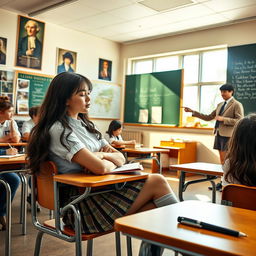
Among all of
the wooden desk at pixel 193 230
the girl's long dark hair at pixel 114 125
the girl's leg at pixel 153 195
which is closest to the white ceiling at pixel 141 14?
the girl's long dark hair at pixel 114 125

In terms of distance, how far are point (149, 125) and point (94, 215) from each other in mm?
5995

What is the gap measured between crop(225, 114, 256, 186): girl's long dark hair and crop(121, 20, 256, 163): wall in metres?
4.93

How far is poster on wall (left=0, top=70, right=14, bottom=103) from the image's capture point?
6047mm

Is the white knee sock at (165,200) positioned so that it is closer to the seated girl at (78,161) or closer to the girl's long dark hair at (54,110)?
the seated girl at (78,161)

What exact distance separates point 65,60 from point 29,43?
0.89 meters

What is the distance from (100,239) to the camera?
2607 millimetres

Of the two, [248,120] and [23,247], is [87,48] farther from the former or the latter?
[248,120]

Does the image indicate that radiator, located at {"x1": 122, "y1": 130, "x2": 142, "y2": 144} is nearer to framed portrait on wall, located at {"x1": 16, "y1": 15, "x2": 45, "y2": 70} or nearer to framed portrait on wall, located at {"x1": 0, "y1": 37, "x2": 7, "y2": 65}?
framed portrait on wall, located at {"x1": 16, "y1": 15, "x2": 45, "y2": 70}

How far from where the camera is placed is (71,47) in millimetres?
7121

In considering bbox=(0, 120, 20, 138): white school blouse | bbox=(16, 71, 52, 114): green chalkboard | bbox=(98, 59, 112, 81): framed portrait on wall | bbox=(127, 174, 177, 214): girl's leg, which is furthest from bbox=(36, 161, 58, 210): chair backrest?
bbox=(98, 59, 112, 81): framed portrait on wall

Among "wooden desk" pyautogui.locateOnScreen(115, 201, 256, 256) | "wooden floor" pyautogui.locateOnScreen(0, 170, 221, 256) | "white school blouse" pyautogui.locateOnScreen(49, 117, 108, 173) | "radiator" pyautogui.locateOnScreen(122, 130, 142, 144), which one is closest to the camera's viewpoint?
"wooden desk" pyautogui.locateOnScreen(115, 201, 256, 256)

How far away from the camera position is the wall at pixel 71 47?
240 inches

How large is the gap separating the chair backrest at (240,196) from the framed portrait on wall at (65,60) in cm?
611

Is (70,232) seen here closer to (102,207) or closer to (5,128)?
(102,207)
